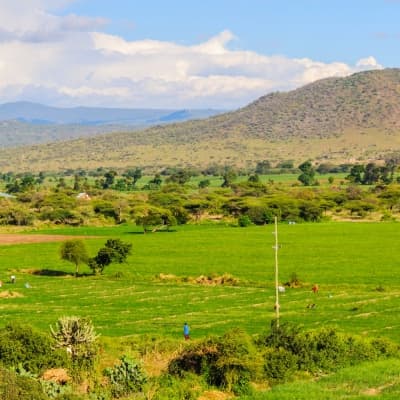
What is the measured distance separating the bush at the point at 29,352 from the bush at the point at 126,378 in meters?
2.44

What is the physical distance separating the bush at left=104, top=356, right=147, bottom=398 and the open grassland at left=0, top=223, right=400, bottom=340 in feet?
40.0

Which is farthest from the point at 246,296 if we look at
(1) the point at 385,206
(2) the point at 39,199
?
(2) the point at 39,199

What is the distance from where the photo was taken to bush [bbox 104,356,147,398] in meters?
30.8

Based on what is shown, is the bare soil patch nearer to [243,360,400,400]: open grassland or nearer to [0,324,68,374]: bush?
[0,324,68,374]: bush

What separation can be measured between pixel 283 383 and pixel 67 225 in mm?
104992

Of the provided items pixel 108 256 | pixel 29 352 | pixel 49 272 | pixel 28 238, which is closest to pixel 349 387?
pixel 29 352

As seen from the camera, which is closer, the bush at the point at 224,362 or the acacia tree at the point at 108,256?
the bush at the point at 224,362

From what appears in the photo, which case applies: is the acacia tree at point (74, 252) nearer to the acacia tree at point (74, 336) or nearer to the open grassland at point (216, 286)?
the open grassland at point (216, 286)

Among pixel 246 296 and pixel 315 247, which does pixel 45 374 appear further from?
pixel 315 247

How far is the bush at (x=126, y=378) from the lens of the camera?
30.8m

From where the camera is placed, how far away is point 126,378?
3120 centimetres

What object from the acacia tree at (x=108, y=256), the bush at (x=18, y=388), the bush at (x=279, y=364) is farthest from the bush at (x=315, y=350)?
the acacia tree at (x=108, y=256)

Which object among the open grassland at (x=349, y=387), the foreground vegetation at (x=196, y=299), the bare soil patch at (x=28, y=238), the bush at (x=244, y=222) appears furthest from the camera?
the bush at (x=244, y=222)

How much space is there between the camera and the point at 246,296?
195 ft
